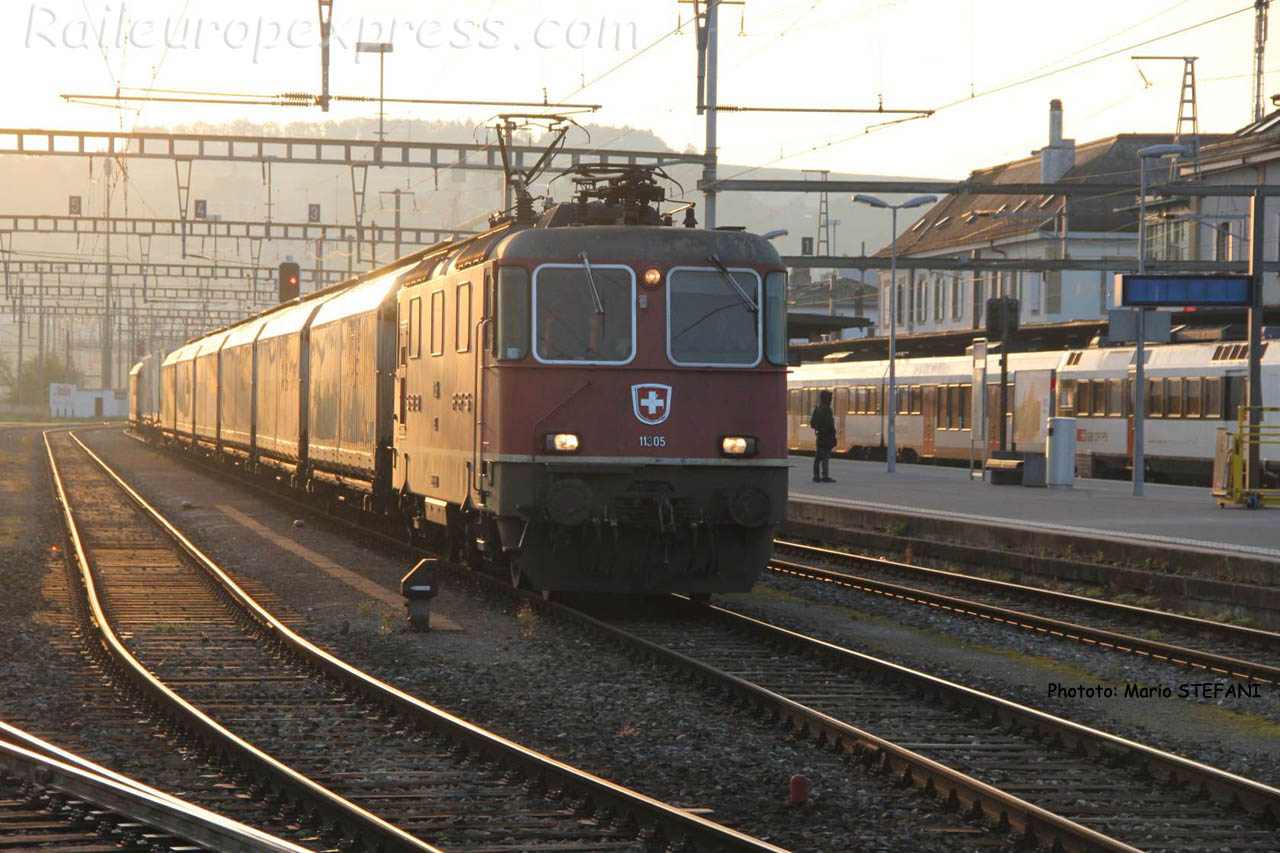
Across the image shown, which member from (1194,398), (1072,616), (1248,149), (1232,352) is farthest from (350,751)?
(1248,149)

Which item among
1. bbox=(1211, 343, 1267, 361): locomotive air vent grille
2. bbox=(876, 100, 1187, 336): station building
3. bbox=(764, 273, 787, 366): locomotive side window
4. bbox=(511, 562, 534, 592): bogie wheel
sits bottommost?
bbox=(511, 562, 534, 592): bogie wheel

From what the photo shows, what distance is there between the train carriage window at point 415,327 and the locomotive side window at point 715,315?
415 cm

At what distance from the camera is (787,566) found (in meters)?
19.8

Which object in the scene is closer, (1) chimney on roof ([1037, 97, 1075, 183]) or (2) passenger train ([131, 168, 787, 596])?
(2) passenger train ([131, 168, 787, 596])

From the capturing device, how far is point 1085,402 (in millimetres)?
38031

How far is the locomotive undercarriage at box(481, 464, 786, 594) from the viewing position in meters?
13.7

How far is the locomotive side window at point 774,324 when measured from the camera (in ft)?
46.9

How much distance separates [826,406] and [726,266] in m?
18.4

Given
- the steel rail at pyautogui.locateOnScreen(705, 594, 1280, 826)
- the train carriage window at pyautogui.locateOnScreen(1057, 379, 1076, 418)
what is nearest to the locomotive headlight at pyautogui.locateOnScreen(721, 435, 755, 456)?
the steel rail at pyautogui.locateOnScreen(705, 594, 1280, 826)

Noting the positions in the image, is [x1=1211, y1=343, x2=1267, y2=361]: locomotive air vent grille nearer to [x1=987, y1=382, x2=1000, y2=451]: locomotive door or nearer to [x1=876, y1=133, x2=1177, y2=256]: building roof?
[x1=987, y1=382, x2=1000, y2=451]: locomotive door

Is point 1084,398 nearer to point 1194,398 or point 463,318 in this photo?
point 1194,398

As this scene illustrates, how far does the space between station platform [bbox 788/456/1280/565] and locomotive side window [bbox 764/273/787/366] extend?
16.6 ft

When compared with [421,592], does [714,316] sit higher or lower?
higher

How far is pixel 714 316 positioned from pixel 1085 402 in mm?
25402
